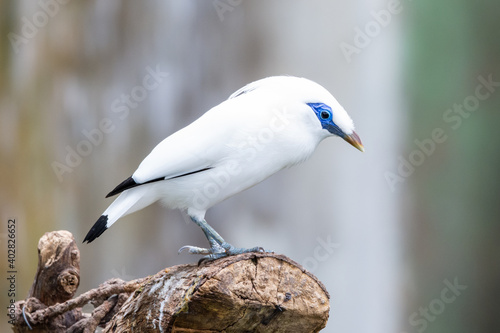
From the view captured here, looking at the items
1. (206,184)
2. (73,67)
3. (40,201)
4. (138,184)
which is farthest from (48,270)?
(73,67)

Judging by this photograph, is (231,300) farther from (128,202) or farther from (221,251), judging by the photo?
(128,202)

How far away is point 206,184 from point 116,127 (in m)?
1.58

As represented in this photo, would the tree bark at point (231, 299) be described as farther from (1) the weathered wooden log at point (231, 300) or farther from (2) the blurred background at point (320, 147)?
(2) the blurred background at point (320, 147)

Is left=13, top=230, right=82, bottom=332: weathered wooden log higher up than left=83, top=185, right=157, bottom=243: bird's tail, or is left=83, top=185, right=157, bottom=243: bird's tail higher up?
left=83, top=185, right=157, bottom=243: bird's tail

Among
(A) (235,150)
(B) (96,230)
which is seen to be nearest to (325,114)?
(A) (235,150)

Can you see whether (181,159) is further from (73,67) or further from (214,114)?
(73,67)

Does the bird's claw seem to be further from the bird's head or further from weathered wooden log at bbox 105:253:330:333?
the bird's head

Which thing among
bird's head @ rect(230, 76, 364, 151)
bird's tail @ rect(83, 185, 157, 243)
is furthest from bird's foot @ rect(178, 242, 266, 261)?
bird's head @ rect(230, 76, 364, 151)

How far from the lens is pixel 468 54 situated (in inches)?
148

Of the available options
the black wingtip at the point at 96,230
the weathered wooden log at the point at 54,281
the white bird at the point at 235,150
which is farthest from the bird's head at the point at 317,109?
the weathered wooden log at the point at 54,281

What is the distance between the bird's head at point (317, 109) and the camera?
2.11m

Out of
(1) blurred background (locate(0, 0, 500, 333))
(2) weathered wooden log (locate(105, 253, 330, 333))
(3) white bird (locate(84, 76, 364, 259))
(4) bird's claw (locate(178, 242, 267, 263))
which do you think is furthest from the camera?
(1) blurred background (locate(0, 0, 500, 333))

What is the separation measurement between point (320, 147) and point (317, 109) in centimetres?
159

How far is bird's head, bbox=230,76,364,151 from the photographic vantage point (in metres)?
2.11
